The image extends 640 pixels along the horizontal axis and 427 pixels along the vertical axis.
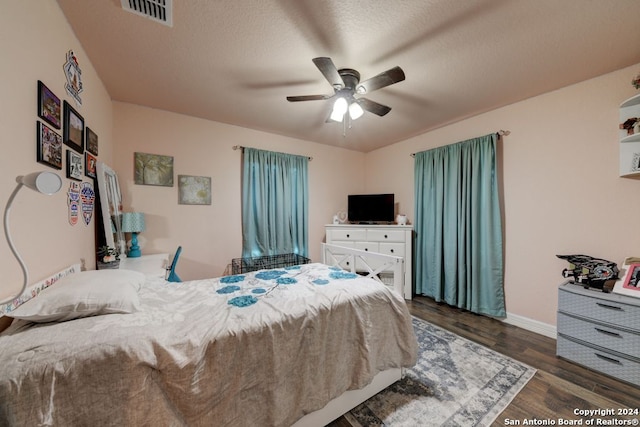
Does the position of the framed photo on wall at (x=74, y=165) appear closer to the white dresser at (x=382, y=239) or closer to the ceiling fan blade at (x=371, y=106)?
the ceiling fan blade at (x=371, y=106)

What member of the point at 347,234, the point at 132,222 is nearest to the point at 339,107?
the point at 347,234

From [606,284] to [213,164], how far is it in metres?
4.19

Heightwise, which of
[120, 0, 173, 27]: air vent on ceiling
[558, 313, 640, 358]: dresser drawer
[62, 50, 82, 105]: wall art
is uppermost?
[120, 0, 173, 27]: air vent on ceiling

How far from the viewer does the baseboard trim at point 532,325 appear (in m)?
2.33

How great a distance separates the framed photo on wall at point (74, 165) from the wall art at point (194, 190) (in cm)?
114

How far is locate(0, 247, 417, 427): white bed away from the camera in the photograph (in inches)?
31.1

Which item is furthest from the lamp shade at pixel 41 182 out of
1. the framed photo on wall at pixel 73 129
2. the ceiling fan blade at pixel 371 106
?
the ceiling fan blade at pixel 371 106

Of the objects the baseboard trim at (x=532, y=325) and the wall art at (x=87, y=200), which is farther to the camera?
the baseboard trim at (x=532, y=325)

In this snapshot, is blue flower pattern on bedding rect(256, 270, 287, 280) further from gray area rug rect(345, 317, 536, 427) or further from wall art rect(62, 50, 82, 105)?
wall art rect(62, 50, 82, 105)

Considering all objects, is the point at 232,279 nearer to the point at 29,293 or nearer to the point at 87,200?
the point at 29,293

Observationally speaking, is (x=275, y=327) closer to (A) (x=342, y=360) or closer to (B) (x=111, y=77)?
(A) (x=342, y=360)

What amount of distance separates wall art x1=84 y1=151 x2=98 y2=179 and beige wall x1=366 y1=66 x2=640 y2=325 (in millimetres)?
3983

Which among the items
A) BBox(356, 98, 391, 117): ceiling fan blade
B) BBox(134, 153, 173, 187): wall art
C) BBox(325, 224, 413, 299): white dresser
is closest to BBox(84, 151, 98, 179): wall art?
BBox(134, 153, 173, 187): wall art

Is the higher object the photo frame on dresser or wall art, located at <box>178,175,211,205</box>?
wall art, located at <box>178,175,211,205</box>
